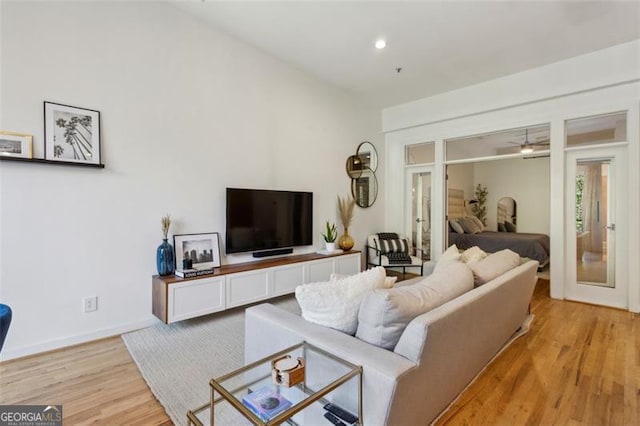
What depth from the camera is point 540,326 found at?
121 inches

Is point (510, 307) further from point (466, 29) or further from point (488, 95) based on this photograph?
point (488, 95)

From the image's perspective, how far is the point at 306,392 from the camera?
1.37 m

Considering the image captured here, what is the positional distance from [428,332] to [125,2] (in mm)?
3651

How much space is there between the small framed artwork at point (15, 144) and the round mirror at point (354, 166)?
3910mm

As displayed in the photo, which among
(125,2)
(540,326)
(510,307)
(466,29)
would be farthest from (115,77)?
(540,326)

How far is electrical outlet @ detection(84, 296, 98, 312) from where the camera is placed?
260 centimetres

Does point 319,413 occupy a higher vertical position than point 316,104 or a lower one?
lower

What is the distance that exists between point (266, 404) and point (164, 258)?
2.19 meters

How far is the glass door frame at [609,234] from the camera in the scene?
363 centimetres

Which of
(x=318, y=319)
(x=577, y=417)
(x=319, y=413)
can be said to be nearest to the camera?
(x=319, y=413)

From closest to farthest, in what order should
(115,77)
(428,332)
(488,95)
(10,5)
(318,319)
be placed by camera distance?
(428,332) → (318,319) → (10,5) → (115,77) → (488,95)

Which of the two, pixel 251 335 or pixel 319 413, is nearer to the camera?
pixel 319 413

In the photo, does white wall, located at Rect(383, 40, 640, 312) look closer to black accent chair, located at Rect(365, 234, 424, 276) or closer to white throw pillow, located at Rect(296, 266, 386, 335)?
black accent chair, located at Rect(365, 234, 424, 276)

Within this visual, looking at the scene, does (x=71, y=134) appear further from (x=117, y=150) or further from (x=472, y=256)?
(x=472, y=256)
